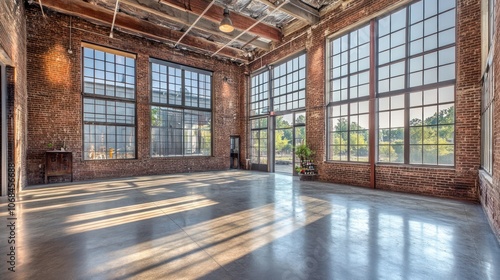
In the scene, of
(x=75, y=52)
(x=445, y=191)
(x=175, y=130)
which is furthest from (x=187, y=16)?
(x=445, y=191)

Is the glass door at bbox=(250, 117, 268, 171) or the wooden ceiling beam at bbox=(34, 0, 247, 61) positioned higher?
the wooden ceiling beam at bbox=(34, 0, 247, 61)

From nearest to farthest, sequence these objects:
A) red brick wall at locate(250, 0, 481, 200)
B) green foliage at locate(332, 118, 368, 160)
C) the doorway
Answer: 1. red brick wall at locate(250, 0, 481, 200)
2. green foliage at locate(332, 118, 368, 160)
3. the doorway

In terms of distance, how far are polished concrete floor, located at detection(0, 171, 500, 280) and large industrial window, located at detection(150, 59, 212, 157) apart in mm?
5323

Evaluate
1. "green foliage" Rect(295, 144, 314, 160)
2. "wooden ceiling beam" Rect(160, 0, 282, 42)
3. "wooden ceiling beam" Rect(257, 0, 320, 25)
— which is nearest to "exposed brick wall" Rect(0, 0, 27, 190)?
"wooden ceiling beam" Rect(160, 0, 282, 42)

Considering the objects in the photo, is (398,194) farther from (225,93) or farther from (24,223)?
(225,93)

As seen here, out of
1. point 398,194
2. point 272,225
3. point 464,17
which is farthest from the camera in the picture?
point 398,194

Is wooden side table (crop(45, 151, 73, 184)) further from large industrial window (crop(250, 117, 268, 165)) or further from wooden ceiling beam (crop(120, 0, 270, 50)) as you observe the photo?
large industrial window (crop(250, 117, 268, 165))

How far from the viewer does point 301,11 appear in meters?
7.84

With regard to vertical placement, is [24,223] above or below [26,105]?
below

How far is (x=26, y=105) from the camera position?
7.27m

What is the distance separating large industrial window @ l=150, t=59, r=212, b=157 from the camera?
402 inches

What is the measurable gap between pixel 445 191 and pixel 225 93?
31.0 ft

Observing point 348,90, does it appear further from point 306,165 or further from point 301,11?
point 301,11

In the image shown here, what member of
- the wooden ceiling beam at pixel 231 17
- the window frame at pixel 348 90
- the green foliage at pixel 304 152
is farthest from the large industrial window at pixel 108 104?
the window frame at pixel 348 90
